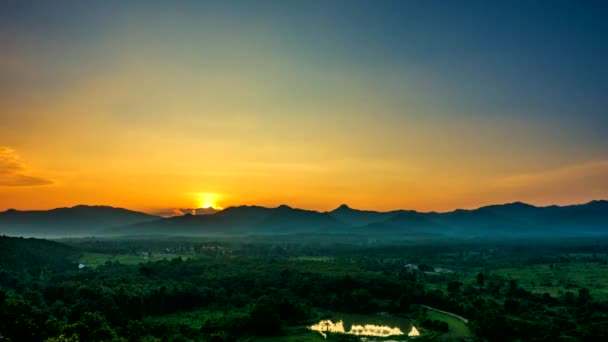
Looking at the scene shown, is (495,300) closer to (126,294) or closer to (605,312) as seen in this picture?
(605,312)

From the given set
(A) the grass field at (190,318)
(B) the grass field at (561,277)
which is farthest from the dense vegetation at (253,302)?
(B) the grass field at (561,277)

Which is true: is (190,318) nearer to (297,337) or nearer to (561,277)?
(297,337)

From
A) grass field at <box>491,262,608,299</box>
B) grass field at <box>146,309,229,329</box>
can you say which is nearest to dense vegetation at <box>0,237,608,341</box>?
grass field at <box>146,309,229,329</box>

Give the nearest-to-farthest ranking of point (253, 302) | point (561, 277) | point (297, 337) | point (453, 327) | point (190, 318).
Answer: point (297, 337) < point (453, 327) < point (190, 318) < point (253, 302) < point (561, 277)

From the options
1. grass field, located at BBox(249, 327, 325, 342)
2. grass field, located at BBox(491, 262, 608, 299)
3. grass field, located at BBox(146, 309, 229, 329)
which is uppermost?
grass field, located at BBox(146, 309, 229, 329)

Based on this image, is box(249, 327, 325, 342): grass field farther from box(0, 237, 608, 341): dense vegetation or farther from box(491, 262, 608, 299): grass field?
box(491, 262, 608, 299): grass field

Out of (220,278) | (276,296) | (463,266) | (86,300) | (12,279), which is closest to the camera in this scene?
(86,300)

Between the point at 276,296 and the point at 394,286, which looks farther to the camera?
the point at 394,286

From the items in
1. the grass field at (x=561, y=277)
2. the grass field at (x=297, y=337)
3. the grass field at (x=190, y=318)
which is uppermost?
the grass field at (x=190, y=318)

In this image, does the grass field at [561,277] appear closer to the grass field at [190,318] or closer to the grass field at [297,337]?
the grass field at [297,337]

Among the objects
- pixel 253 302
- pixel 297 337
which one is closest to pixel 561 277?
pixel 253 302

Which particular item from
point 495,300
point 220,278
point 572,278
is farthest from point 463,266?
point 220,278
